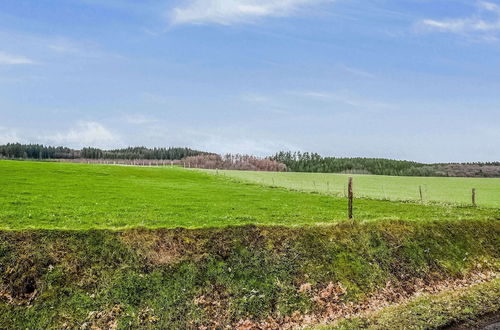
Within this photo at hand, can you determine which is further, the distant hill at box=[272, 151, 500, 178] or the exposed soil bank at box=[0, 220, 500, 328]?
the distant hill at box=[272, 151, 500, 178]

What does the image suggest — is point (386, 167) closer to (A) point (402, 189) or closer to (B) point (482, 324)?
(A) point (402, 189)

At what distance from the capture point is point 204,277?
15938mm

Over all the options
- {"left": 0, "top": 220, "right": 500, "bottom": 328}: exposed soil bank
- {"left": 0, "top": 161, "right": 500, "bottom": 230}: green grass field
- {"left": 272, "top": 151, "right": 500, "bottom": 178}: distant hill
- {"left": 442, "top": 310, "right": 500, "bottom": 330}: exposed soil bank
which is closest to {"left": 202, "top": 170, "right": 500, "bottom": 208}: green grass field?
{"left": 0, "top": 161, "right": 500, "bottom": 230}: green grass field

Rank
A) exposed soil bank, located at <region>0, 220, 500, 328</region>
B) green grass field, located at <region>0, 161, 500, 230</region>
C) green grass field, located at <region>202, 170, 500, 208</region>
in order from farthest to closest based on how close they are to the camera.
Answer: green grass field, located at <region>202, 170, 500, 208</region>
green grass field, located at <region>0, 161, 500, 230</region>
exposed soil bank, located at <region>0, 220, 500, 328</region>

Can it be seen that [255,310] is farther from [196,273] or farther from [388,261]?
[388,261]

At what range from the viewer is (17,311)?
534 inches

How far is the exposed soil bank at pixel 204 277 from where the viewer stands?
14.1 meters

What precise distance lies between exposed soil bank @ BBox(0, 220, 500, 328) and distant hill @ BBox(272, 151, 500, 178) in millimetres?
134049

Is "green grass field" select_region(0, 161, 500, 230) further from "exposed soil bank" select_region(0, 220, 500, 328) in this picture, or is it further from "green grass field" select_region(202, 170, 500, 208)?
"green grass field" select_region(202, 170, 500, 208)

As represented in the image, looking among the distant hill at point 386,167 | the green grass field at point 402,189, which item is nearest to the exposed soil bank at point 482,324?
the green grass field at point 402,189

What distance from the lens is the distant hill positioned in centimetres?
14388

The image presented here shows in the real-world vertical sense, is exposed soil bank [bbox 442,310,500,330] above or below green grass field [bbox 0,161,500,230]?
below

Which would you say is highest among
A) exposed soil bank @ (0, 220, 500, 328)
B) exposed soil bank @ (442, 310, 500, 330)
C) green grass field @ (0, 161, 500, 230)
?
green grass field @ (0, 161, 500, 230)

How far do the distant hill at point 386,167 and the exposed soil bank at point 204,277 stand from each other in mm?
134049
